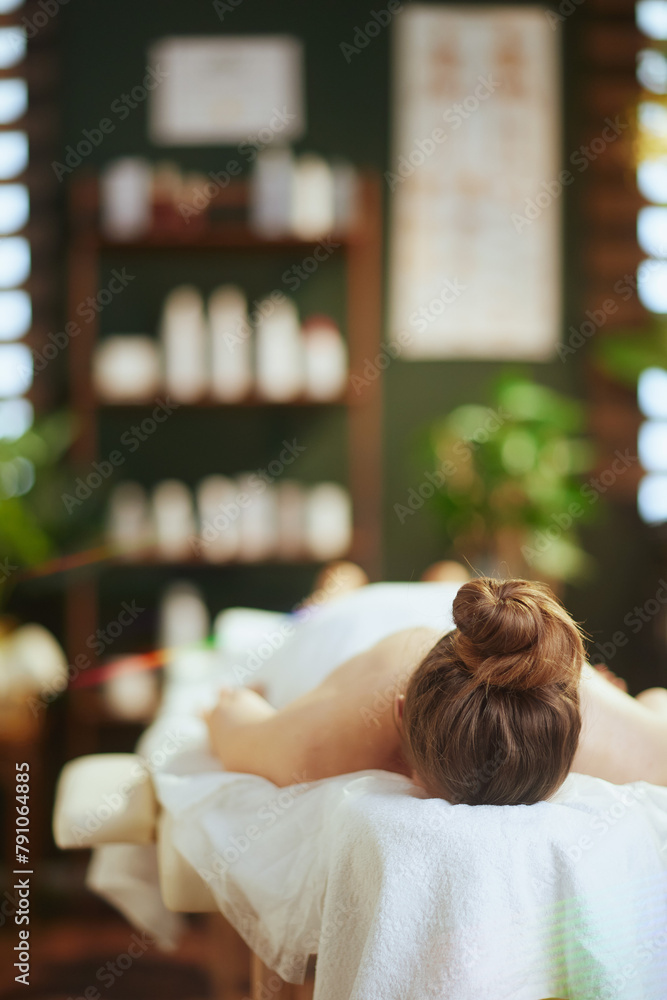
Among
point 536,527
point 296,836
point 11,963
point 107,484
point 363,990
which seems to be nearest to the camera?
point 363,990

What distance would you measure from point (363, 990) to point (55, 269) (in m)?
2.77

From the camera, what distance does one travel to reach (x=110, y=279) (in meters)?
2.98

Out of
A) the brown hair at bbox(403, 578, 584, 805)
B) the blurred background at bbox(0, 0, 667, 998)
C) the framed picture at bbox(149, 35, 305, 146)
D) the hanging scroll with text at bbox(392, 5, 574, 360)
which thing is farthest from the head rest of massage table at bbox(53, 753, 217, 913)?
the framed picture at bbox(149, 35, 305, 146)

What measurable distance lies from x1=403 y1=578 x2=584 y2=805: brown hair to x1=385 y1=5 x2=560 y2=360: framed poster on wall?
7.56 ft

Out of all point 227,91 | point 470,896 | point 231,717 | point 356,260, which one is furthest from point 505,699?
point 227,91

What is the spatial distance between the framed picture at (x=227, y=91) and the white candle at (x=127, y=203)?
1.21 ft

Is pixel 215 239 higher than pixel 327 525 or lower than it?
higher

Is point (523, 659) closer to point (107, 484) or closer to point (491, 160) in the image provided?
point (107, 484)

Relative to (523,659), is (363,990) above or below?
below

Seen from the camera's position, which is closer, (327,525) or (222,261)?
(327,525)

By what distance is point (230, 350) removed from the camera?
110 inches

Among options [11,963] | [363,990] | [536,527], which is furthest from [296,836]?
[536,527]

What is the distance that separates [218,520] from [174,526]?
15cm

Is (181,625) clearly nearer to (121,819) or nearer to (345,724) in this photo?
(121,819)
